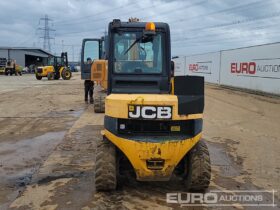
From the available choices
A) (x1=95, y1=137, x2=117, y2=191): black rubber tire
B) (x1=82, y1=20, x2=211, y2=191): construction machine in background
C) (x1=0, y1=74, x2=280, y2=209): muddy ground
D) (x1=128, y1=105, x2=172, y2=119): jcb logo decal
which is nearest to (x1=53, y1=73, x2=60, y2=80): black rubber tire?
(x1=0, y1=74, x2=280, y2=209): muddy ground

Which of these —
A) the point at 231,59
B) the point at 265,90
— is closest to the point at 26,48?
the point at 231,59

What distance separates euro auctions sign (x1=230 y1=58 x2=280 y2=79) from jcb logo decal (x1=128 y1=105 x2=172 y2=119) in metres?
17.7

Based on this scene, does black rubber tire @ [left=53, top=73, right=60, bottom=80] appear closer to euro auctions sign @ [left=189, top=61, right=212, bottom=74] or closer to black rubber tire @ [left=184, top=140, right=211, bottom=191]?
euro auctions sign @ [left=189, top=61, right=212, bottom=74]

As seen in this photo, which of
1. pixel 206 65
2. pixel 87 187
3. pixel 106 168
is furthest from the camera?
pixel 206 65

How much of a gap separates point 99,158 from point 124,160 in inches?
18.6

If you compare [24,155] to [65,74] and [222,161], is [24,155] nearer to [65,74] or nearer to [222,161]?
[222,161]

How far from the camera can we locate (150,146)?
5672mm

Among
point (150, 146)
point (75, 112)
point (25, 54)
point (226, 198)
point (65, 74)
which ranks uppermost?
point (25, 54)

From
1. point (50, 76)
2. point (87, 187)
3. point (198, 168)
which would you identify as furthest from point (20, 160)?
point (50, 76)

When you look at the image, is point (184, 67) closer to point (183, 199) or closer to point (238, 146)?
point (238, 146)

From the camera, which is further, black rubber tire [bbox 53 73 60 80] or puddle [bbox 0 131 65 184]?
black rubber tire [bbox 53 73 60 80]

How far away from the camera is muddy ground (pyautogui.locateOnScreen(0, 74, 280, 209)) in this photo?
6008mm

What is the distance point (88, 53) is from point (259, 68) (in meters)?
10.9

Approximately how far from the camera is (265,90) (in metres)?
23.7
